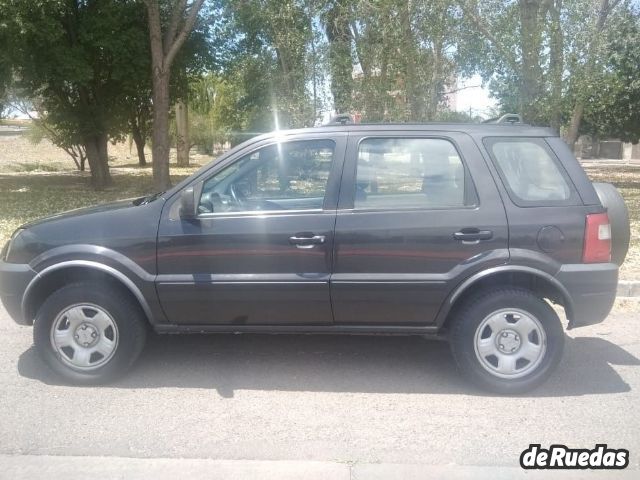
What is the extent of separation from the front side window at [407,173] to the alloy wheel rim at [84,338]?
78.8 inches

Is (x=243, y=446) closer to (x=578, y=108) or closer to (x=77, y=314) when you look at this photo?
(x=77, y=314)

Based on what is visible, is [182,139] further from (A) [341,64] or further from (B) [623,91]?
(A) [341,64]

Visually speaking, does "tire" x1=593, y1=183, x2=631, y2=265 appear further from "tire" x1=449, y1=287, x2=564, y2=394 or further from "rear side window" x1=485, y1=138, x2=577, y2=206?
"tire" x1=449, y1=287, x2=564, y2=394

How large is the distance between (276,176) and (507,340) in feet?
6.88

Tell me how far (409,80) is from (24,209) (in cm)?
918

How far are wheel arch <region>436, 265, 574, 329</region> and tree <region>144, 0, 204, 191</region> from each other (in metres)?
12.7

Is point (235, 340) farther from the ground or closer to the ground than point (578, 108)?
closer to the ground

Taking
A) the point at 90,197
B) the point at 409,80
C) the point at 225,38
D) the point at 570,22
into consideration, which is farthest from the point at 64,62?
the point at 570,22

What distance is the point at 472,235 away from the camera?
13.9 feet

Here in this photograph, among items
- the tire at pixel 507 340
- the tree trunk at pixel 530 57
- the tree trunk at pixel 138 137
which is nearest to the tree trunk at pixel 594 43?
the tree trunk at pixel 530 57

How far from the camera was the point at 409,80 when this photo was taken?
43.9 feet

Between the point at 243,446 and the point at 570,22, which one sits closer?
the point at 243,446

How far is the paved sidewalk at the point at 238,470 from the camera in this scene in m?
3.30

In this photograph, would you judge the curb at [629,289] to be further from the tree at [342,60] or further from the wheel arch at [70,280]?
the tree at [342,60]
